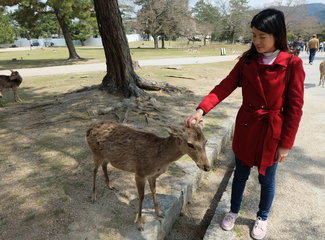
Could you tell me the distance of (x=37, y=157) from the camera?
5.05 m

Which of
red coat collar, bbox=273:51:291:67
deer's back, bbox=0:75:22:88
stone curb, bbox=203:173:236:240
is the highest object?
red coat collar, bbox=273:51:291:67

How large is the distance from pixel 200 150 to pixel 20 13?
25021 mm

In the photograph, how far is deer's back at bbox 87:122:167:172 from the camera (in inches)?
129

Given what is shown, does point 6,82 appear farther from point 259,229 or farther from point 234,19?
point 234,19

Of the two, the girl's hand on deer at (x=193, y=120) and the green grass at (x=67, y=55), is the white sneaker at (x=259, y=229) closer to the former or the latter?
the girl's hand on deer at (x=193, y=120)

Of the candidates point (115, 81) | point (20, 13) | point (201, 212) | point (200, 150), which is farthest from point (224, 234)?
point (20, 13)

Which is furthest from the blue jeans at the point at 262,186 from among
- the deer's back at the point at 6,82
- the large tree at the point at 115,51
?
the deer's back at the point at 6,82

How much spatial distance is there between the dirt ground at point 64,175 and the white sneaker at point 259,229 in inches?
47.5

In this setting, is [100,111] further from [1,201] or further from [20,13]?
[20,13]

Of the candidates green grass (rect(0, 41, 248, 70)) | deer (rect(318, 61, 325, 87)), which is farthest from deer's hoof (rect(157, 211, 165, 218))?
green grass (rect(0, 41, 248, 70))

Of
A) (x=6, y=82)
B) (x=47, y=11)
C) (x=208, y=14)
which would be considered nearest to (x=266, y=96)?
(x=6, y=82)

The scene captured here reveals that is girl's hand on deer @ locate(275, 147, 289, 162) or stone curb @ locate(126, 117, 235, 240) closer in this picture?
girl's hand on deer @ locate(275, 147, 289, 162)

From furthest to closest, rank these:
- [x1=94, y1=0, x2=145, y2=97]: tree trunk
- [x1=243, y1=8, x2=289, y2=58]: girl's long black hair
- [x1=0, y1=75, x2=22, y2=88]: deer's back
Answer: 1. [x1=0, y1=75, x2=22, y2=88]: deer's back
2. [x1=94, y1=0, x2=145, y2=97]: tree trunk
3. [x1=243, y1=8, x2=289, y2=58]: girl's long black hair

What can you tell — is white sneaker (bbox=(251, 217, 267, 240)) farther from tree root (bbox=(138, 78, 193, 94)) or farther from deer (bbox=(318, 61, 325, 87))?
deer (bbox=(318, 61, 325, 87))
